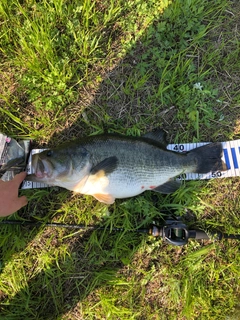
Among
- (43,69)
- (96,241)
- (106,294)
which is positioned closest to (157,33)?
(43,69)

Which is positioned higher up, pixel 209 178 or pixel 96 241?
pixel 209 178

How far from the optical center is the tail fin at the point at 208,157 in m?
3.31

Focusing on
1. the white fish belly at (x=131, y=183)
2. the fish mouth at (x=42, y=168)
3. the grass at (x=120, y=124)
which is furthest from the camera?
the grass at (x=120, y=124)

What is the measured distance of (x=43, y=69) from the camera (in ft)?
11.5

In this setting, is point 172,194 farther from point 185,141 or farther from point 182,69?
point 182,69

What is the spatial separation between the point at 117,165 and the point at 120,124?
2.41 feet

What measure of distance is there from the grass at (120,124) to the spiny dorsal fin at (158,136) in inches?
10.5

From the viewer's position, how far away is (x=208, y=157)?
335 centimetres

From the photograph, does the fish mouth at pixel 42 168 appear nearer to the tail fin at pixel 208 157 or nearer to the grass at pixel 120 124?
the grass at pixel 120 124

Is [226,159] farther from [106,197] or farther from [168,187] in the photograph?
[106,197]

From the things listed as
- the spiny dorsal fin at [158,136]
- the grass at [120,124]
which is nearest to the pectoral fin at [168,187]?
the grass at [120,124]

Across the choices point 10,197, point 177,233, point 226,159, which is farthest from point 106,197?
point 226,159

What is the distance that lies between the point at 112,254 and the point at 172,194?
3.31ft

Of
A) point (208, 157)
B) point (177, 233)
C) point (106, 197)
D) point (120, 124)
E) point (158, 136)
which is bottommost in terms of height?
point (177, 233)
